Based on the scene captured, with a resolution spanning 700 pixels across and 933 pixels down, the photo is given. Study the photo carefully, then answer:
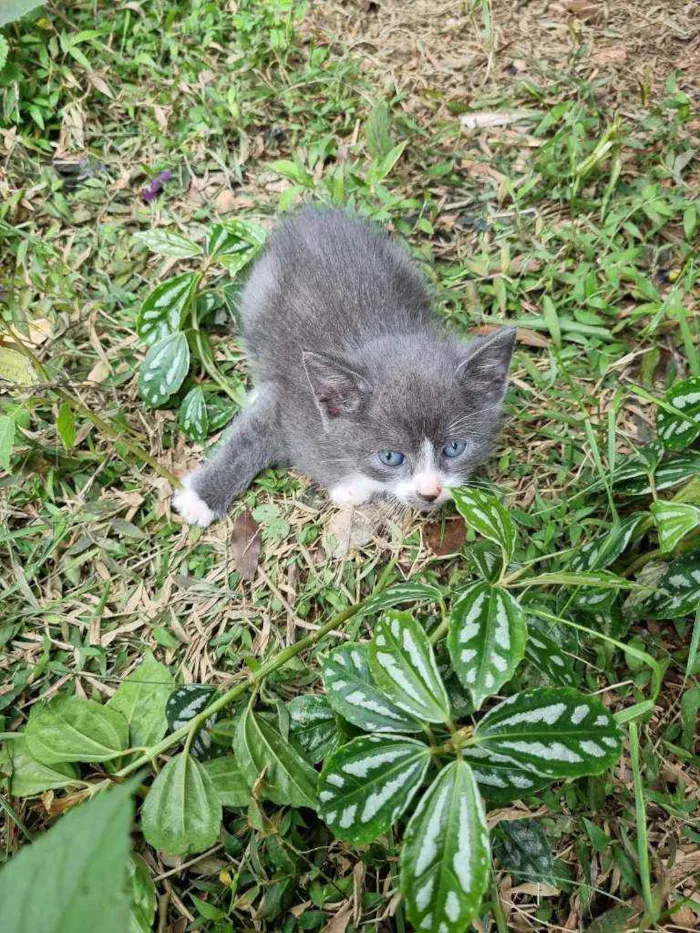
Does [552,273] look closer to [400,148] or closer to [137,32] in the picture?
[400,148]

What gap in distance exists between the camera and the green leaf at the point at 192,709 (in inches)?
79.1

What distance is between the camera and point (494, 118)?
133 inches

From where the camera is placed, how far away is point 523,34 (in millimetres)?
3553

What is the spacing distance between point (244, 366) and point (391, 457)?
0.90m

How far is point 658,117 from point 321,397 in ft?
7.00

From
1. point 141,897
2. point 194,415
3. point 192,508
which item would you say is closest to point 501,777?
point 141,897

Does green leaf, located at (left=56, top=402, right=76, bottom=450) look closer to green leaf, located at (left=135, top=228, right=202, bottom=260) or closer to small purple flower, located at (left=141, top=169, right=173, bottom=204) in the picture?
green leaf, located at (left=135, top=228, right=202, bottom=260)

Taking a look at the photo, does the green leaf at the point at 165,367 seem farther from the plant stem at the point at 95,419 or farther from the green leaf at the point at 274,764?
the green leaf at the point at 274,764

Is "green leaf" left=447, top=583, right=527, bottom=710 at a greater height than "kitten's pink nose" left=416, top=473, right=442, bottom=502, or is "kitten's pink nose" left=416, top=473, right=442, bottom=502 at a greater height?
"green leaf" left=447, top=583, right=527, bottom=710

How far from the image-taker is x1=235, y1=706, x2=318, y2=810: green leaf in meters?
1.88

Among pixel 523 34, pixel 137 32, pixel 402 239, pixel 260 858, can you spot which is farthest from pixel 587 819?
pixel 137 32

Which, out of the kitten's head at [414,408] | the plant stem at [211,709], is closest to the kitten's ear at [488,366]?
the kitten's head at [414,408]

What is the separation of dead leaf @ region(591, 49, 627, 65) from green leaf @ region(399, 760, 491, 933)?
3.36 m

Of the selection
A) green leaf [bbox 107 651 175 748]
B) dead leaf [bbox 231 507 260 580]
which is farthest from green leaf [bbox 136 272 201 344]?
green leaf [bbox 107 651 175 748]
